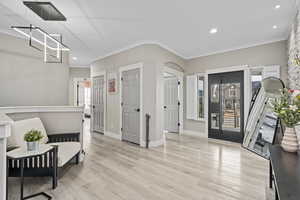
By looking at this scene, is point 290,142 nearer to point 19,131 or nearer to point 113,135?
point 19,131

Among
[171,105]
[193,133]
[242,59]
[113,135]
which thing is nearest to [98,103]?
[113,135]

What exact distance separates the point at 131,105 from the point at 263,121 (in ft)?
11.1

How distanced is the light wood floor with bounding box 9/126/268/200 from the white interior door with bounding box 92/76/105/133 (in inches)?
77.8

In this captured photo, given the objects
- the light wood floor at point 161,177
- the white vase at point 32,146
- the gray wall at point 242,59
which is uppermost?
the gray wall at point 242,59

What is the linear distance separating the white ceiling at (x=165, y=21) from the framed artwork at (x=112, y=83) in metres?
1.04

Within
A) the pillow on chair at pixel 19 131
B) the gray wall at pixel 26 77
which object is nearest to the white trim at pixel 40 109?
the pillow on chair at pixel 19 131

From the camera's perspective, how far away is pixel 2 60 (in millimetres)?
3420

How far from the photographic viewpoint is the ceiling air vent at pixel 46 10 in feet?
8.46

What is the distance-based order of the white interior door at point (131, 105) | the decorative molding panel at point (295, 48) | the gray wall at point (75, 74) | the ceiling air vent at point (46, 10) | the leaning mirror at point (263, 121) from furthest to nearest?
the gray wall at point (75, 74)
the white interior door at point (131, 105)
the leaning mirror at point (263, 121)
the ceiling air vent at point (46, 10)
the decorative molding panel at point (295, 48)

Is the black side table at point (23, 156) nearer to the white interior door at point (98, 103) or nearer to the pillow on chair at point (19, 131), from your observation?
the pillow on chair at point (19, 131)

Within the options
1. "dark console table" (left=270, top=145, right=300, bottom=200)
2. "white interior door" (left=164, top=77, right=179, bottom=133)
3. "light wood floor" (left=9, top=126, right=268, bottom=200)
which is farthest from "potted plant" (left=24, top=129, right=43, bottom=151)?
"white interior door" (left=164, top=77, right=179, bottom=133)

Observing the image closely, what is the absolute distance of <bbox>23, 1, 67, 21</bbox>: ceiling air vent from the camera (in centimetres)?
258

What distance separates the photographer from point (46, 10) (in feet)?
9.16

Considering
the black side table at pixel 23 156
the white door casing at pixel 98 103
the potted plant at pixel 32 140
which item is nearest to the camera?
the black side table at pixel 23 156
